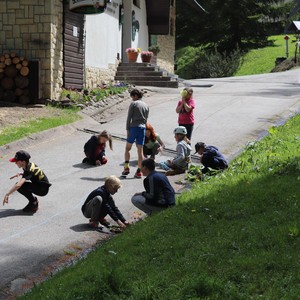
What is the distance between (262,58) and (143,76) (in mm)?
22281

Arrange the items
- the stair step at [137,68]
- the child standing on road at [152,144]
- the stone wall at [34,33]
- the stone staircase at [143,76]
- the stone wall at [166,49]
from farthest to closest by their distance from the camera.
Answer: the stone wall at [166,49] → the stair step at [137,68] → the stone staircase at [143,76] → the stone wall at [34,33] → the child standing on road at [152,144]

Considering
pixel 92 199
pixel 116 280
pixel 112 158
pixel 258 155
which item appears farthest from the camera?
pixel 112 158

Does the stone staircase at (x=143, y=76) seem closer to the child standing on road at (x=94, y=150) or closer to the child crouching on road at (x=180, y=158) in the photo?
the child standing on road at (x=94, y=150)

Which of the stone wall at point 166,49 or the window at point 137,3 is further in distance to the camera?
the stone wall at point 166,49

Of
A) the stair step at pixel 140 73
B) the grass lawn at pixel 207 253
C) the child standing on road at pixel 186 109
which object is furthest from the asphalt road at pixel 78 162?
the stair step at pixel 140 73

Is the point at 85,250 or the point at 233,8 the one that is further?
the point at 233,8

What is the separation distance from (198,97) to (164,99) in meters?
1.35

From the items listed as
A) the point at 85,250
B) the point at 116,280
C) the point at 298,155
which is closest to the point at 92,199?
the point at 85,250

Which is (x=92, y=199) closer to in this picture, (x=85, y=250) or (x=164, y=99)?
(x=85, y=250)

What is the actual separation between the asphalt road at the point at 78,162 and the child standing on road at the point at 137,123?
15.9 inches

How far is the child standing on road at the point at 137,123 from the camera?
9.88m

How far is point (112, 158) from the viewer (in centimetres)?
1152

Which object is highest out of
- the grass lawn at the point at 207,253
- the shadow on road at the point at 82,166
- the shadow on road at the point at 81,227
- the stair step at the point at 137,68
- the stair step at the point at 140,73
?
the stair step at the point at 137,68

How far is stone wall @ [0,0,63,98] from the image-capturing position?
16.9 metres
